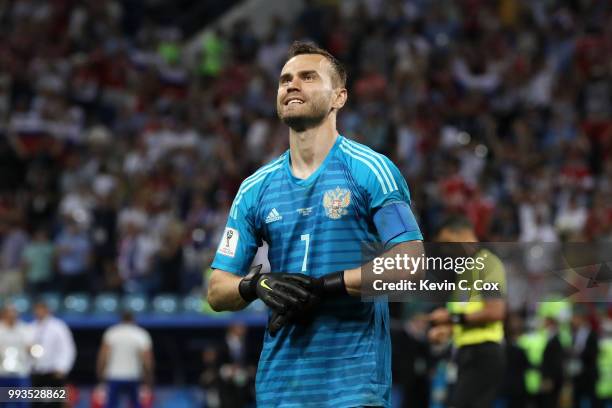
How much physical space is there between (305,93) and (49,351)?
37.2 feet

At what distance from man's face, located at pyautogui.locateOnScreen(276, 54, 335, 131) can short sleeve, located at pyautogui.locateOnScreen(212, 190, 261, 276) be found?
1.41ft

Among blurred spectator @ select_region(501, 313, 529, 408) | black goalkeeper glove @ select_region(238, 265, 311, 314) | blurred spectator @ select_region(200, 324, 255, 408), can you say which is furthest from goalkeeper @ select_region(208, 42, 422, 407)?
blurred spectator @ select_region(200, 324, 255, 408)

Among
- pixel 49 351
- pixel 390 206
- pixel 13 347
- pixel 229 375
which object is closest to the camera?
pixel 390 206

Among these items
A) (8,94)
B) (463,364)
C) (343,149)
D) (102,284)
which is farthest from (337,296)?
(8,94)

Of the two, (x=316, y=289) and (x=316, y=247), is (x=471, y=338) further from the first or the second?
(x=316, y=289)

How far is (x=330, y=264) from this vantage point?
187 inches

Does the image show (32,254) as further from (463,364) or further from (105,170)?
(463,364)

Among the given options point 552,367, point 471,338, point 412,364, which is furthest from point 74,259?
point 471,338

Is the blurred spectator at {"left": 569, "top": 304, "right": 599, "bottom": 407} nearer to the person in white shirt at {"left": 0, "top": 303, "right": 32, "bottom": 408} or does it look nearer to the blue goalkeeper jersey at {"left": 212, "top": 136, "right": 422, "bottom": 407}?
the person in white shirt at {"left": 0, "top": 303, "right": 32, "bottom": 408}

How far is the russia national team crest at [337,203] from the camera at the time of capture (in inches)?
187

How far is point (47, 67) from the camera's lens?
843 inches

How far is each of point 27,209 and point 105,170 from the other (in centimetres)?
151

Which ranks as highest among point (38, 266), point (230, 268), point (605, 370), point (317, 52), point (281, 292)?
point (317, 52)

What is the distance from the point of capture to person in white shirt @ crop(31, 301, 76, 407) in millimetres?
15352
